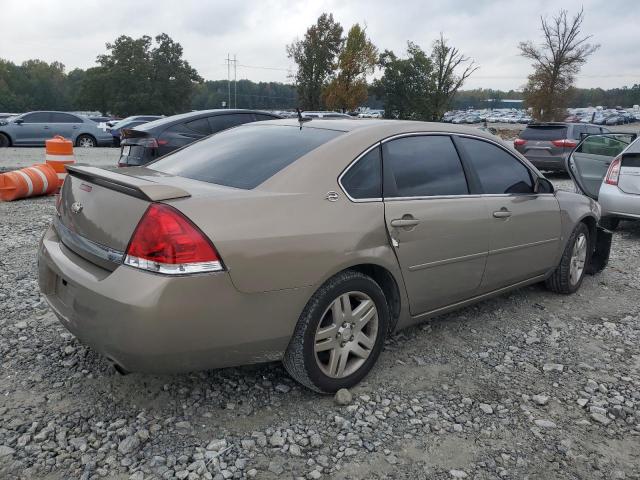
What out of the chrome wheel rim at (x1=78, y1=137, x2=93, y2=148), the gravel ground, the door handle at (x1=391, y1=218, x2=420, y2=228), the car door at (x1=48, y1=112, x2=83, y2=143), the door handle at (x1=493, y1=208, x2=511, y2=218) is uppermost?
the door handle at (x1=391, y1=218, x2=420, y2=228)

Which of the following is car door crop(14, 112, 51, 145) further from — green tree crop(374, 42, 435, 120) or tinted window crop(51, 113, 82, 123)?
green tree crop(374, 42, 435, 120)

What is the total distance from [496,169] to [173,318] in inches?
107

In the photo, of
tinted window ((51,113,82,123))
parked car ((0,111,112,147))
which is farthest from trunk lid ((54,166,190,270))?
tinted window ((51,113,82,123))

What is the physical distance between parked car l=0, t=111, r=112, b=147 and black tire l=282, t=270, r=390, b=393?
65.2ft

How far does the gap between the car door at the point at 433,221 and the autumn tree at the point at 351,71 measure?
4591cm

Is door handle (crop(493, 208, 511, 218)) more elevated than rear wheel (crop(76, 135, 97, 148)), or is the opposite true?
door handle (crop(493, 208, 511, 218))

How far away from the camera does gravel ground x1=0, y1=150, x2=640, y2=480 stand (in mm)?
2453

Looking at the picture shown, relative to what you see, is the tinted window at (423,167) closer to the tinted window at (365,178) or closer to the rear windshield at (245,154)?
the tinted window at (365,178)

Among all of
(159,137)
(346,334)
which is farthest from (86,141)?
(346,334)

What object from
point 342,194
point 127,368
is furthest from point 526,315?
point 127,368

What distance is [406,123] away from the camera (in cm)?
360

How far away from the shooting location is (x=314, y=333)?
281cm

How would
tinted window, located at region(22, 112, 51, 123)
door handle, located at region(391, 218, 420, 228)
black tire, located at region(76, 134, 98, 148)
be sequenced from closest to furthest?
door handle, located at region(391, 218, 420, 228) < tinted window, located at region(22, 112, 51, 123) < black tire, located at region(76, 134, 98, 148)

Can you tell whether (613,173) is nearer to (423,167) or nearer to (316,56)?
(423,167)
